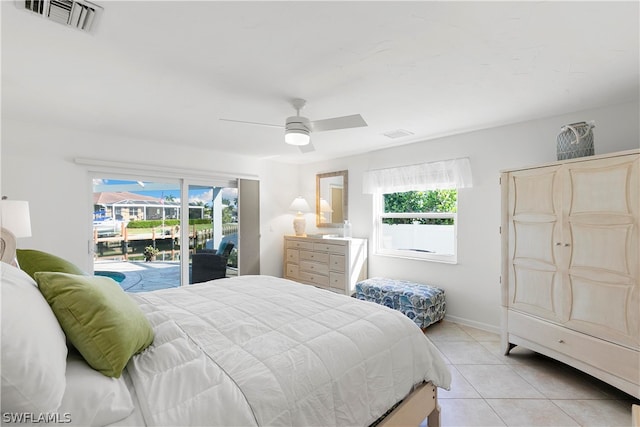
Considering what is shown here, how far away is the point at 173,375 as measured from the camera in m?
1.09

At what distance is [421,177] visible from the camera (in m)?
3.80

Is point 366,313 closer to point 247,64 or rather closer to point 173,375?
point 173,375

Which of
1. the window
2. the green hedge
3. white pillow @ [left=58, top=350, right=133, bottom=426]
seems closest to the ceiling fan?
white pillow @ [left=58, top=350, right=133, bottom=426]

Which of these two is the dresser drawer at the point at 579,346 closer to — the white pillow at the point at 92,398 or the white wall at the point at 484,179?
the white wall at the point at 484,179

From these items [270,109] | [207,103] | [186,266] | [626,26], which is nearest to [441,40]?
[626,26]

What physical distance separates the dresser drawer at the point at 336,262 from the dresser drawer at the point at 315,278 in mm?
212

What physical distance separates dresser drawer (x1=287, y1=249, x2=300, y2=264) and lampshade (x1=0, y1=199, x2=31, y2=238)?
3255 mm

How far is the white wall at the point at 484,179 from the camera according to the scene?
266cm

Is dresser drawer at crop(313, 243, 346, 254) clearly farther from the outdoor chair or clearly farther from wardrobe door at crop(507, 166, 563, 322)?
wardrobe door at crop(507, 166, 563, 322)

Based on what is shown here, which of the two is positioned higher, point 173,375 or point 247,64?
point 247,64

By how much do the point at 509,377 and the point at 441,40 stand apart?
257cm

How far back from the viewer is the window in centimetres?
362

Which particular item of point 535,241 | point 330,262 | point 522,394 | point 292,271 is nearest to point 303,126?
point 535,241

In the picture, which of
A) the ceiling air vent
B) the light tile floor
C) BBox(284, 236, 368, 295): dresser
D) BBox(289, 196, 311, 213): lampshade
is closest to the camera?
the ceiling air vent
